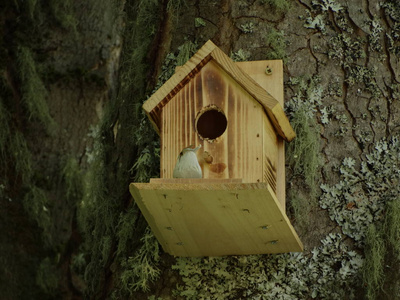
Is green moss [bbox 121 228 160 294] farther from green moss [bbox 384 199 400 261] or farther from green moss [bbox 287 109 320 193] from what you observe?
green moss [bbox 384 199 400 261]

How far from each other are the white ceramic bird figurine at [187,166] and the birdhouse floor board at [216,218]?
0.09 m

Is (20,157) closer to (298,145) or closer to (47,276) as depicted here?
(47,276)

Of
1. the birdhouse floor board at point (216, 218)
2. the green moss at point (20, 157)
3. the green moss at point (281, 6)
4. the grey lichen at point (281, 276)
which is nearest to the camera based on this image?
the birdhouse floor board at point (216, 218)

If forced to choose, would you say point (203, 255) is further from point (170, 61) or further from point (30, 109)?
point (30, 109)

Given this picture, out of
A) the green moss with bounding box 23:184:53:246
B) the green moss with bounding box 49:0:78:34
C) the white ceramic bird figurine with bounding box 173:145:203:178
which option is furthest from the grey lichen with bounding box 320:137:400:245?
the green moss with bounding box 49:0:78:34

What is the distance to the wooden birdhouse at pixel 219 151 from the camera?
2.40 metres

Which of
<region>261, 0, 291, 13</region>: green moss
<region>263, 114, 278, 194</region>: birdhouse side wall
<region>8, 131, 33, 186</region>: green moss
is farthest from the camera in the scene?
<region>8, 131, 33, 186</region>: green moss

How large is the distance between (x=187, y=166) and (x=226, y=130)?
23 cm

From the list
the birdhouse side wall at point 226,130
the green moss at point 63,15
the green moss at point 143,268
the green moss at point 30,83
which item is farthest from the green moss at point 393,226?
the green moss at point 63,15

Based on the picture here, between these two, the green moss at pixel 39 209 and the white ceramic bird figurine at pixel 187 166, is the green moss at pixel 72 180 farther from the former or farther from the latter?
the white ceramic bird figurine at pixel 187 166

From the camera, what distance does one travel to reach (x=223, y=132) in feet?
8.51

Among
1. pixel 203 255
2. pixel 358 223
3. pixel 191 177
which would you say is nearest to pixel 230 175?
pixel 191 177

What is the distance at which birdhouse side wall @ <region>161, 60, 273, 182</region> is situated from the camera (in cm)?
248

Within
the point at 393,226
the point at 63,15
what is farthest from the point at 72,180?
the point at 393,226
